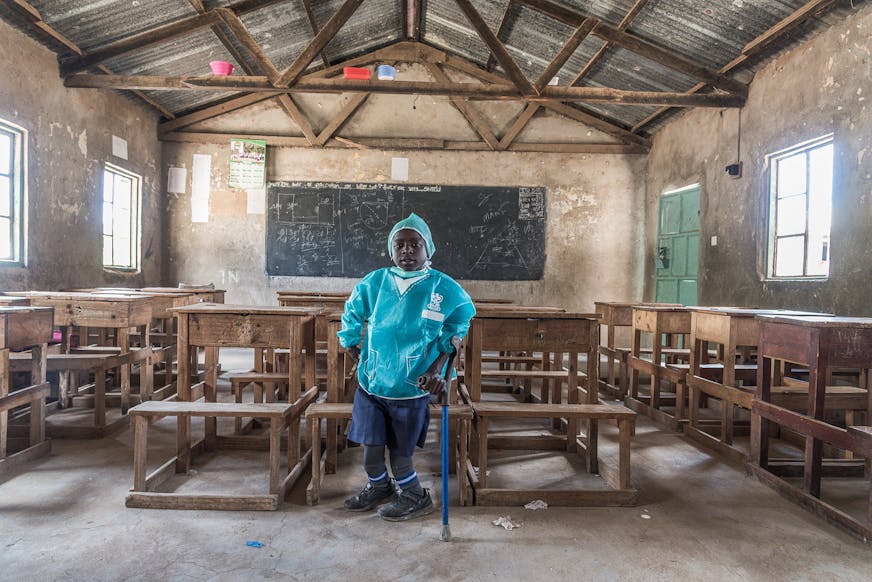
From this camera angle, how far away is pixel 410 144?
7590 mm

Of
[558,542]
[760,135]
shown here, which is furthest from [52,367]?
[760,135]

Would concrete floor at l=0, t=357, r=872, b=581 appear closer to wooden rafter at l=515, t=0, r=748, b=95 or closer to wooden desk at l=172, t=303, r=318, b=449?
wooden desk at l=172, t=303, r=318, b=449

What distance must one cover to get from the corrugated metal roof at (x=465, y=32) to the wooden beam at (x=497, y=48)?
2.80 feet

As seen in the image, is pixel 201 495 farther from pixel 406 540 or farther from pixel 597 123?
pixel 597 123

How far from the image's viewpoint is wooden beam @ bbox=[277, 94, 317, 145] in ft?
24.3

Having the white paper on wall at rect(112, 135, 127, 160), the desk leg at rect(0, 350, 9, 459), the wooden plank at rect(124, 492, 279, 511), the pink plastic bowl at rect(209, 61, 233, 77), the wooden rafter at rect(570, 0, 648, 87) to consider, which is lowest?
the wooden plank at rect(124, 492, 279, 511)

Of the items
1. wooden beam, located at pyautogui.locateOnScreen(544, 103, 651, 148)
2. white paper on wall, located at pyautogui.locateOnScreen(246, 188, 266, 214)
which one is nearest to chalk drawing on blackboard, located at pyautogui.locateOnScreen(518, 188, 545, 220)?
wooden beam, located at pyautogui.locateOnScreen(544, 103, 651, 148)

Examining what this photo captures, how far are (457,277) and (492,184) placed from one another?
4.81 feet

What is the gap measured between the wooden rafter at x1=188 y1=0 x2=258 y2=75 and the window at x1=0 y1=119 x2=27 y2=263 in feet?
6.51

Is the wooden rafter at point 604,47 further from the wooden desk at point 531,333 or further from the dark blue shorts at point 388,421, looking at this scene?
the dark blue shorts at point 388,421

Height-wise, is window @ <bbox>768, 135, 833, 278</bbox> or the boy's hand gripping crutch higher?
window @ <bbox>768, 135, 833, 278</bbox>

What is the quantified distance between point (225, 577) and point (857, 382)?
4.40m

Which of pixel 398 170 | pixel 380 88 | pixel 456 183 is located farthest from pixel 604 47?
pixel 398 170

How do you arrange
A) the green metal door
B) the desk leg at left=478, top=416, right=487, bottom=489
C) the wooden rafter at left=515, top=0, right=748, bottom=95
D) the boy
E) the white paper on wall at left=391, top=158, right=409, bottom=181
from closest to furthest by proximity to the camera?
the boy → the desk leg at left=478, top=416, right=487, bottom=489 → the wooden rafter at left=515, top=0, right=748, bottom=95 → the green metal door → the white paper on wall at left=391, top=158, right=409, bottom=181
